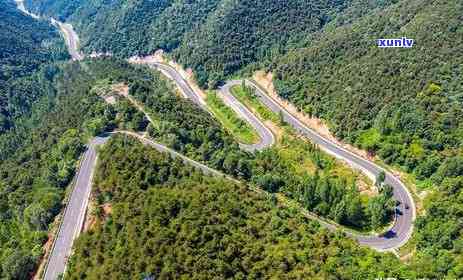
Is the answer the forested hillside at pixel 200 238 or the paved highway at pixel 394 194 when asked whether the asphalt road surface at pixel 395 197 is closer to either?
the paved highway at pixel 394 194

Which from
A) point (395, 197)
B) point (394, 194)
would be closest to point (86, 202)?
point (395, 197)

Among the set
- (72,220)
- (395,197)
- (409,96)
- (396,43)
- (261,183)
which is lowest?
(72,220)

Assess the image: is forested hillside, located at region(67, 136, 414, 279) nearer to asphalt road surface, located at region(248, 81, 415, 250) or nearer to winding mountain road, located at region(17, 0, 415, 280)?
winding mountain road, located at region(17, 0, 415, 280)

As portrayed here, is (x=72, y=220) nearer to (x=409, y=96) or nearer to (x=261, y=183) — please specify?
(x=261, y=183)

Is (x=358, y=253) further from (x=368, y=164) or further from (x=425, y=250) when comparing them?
(x=368, y=164)

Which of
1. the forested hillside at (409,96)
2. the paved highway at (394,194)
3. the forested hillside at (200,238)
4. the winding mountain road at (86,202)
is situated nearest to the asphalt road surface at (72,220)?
the winding mountain road at (86,202)

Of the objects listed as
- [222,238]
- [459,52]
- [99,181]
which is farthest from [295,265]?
[459,52]

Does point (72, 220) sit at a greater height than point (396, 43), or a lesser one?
lesser
